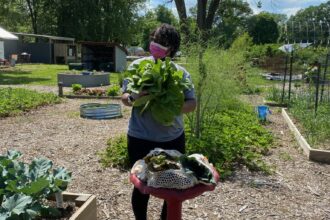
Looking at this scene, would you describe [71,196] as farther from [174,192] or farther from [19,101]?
[19,101]

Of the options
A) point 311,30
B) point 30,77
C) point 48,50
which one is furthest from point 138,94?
point 48,50

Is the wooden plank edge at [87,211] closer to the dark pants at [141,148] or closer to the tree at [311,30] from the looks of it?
the dark pants at [141,148]

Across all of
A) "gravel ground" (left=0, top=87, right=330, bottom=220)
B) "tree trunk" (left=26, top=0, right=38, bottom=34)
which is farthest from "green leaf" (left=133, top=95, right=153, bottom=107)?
"tree trunk" (left=26, top=0, right=38, bottom=34)

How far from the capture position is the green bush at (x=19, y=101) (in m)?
9.92

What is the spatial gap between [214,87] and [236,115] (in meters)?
2.56

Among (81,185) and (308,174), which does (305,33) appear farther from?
(81,185)

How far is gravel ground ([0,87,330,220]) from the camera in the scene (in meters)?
4.29

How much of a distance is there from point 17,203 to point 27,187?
0.19 meters

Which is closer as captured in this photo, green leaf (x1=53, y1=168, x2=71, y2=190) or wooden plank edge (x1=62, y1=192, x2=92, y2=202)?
green leaf (x1=53, y1=168, x2=71, y2=190)

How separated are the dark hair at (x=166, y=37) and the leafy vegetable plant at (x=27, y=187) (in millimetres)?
1255

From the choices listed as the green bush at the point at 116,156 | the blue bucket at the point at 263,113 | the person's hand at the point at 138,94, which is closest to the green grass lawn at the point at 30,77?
the blue bucket at the point at 263,113

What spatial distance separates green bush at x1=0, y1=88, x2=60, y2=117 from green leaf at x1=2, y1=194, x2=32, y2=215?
727 centimetres

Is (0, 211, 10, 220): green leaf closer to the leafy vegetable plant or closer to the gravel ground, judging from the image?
the leafy vegetable plant

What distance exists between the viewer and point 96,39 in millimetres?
42156
